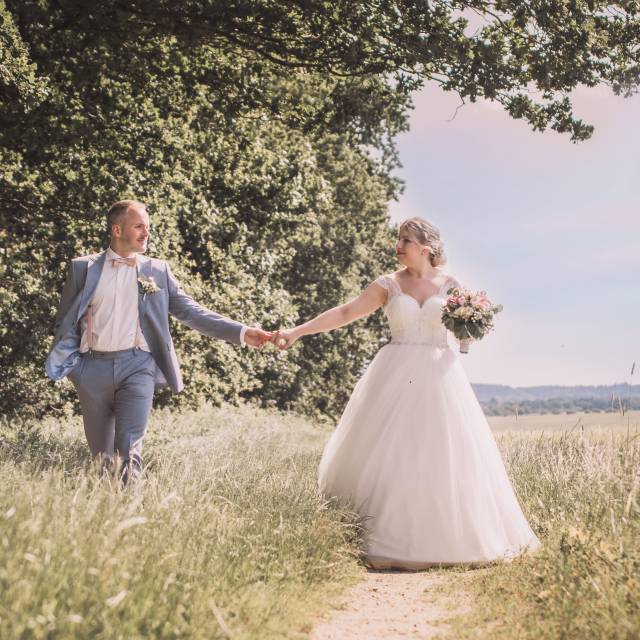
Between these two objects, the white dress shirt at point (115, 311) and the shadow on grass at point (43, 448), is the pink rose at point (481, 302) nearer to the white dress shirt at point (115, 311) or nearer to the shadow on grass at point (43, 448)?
the white dress shirt at point (115, 311)

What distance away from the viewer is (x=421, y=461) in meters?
6.95

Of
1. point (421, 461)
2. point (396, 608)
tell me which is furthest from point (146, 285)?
point (396, 608)

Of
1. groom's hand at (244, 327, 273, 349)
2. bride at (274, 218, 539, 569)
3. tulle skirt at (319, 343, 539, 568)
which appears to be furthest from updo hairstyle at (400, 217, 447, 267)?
groom's hand at (244, 327, 273, 349)

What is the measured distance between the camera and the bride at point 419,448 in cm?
675

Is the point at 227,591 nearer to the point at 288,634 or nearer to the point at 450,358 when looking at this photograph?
the point at 288,634

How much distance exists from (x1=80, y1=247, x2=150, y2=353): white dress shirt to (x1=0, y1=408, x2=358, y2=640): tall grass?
3.89ft

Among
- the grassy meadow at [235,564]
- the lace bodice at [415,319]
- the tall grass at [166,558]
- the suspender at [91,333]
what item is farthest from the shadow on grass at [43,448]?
the lace bodice at [415,319]

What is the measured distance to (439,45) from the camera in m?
10.1

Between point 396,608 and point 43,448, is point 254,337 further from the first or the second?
point 43,448

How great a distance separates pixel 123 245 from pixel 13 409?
31.7ft

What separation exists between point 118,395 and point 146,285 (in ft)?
3.05

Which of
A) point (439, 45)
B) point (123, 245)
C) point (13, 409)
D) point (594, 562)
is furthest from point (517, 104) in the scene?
point (13, 409)

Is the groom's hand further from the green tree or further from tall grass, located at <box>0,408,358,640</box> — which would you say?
the green tree

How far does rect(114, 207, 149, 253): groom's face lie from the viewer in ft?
21.7
